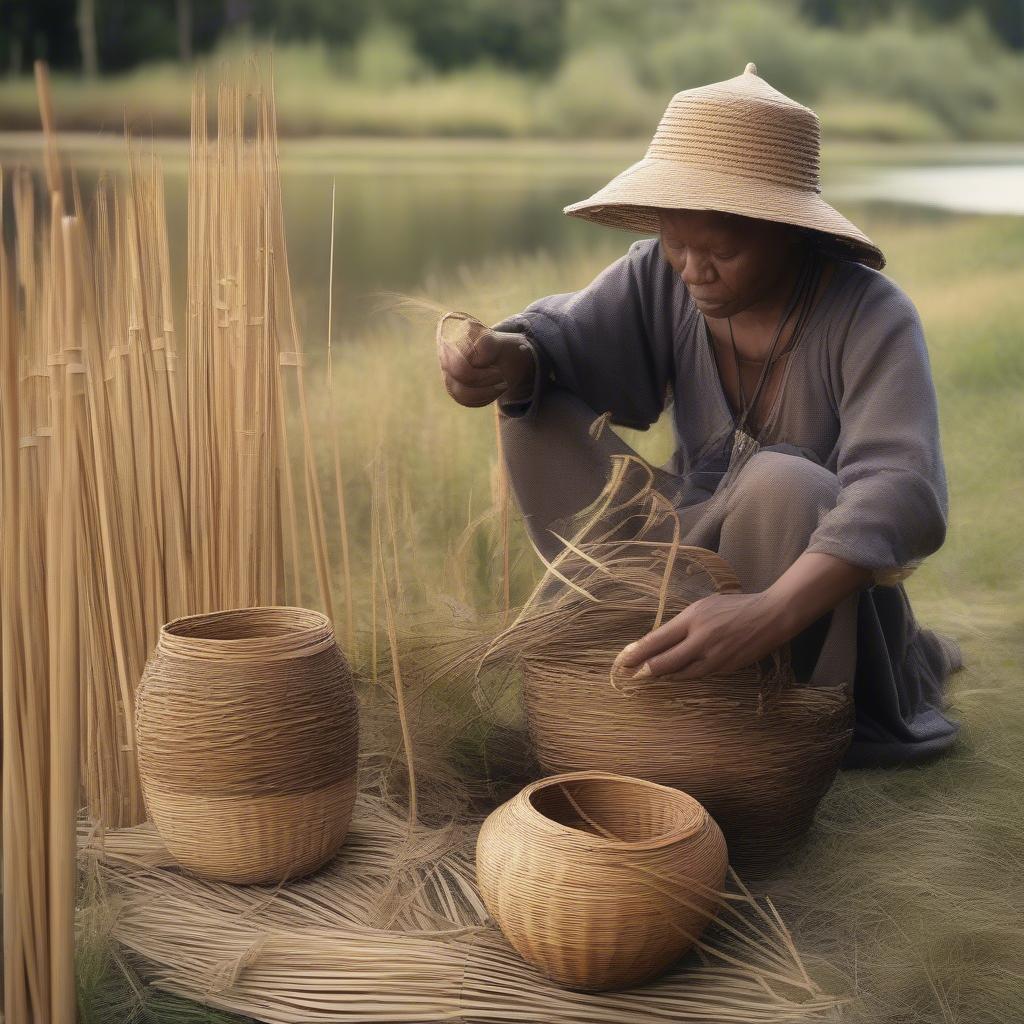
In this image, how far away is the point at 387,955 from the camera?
1440mm

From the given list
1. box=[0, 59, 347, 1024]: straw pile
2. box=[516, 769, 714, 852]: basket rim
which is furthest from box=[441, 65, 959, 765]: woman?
box=[0, 59, 347, 1024]: straw pile

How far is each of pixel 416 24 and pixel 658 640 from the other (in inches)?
129

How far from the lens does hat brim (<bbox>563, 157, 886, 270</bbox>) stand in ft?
5.50

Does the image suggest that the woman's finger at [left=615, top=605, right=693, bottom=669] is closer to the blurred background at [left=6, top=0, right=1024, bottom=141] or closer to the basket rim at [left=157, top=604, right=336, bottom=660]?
the basket rim at [left=157, top=604, right=336, bottom=660]

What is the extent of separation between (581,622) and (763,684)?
0.73 feet

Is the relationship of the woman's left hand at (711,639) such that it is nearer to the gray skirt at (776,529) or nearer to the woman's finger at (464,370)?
the gray skirt at (776,529)

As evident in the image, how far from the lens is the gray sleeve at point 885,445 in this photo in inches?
61.9

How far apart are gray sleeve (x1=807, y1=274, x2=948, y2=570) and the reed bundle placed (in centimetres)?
16

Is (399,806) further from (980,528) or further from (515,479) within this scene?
(980,528)

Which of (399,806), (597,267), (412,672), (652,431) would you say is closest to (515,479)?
(412,672)

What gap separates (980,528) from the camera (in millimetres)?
3359

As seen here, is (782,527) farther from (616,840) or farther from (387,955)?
(387,955)

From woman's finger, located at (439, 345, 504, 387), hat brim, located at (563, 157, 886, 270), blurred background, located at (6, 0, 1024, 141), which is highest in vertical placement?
blurred background, located at (6, 0, 1024, 141)

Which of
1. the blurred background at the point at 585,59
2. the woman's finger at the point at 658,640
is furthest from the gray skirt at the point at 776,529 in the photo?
the blurred background at the point at 585,59
